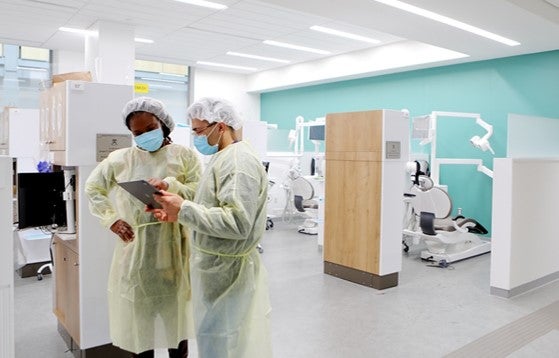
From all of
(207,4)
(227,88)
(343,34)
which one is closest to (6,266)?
(207,4)

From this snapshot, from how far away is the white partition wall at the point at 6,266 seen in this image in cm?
151

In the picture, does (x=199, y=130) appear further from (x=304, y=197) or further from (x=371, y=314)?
(x=304, y=197)

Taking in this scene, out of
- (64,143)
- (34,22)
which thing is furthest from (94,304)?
(34,22)

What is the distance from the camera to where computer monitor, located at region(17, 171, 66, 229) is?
314cm

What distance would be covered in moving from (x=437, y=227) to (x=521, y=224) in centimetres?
137

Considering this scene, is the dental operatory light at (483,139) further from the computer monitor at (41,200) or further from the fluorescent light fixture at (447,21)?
the computer monitor at (41,200)

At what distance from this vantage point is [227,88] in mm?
10812

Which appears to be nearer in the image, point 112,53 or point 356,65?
point 112,53

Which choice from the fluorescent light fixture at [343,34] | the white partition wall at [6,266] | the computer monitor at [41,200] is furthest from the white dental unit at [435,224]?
the white partition wall at [6,266]

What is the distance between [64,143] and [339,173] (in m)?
2.86

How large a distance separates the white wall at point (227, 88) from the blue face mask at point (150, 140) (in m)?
7.84

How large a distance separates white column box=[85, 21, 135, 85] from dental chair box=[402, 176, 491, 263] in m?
4.47

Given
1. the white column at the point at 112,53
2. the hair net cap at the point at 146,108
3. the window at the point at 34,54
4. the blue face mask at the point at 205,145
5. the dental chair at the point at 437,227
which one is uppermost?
the window at the point at 34,54

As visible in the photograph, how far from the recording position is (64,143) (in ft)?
8.70
